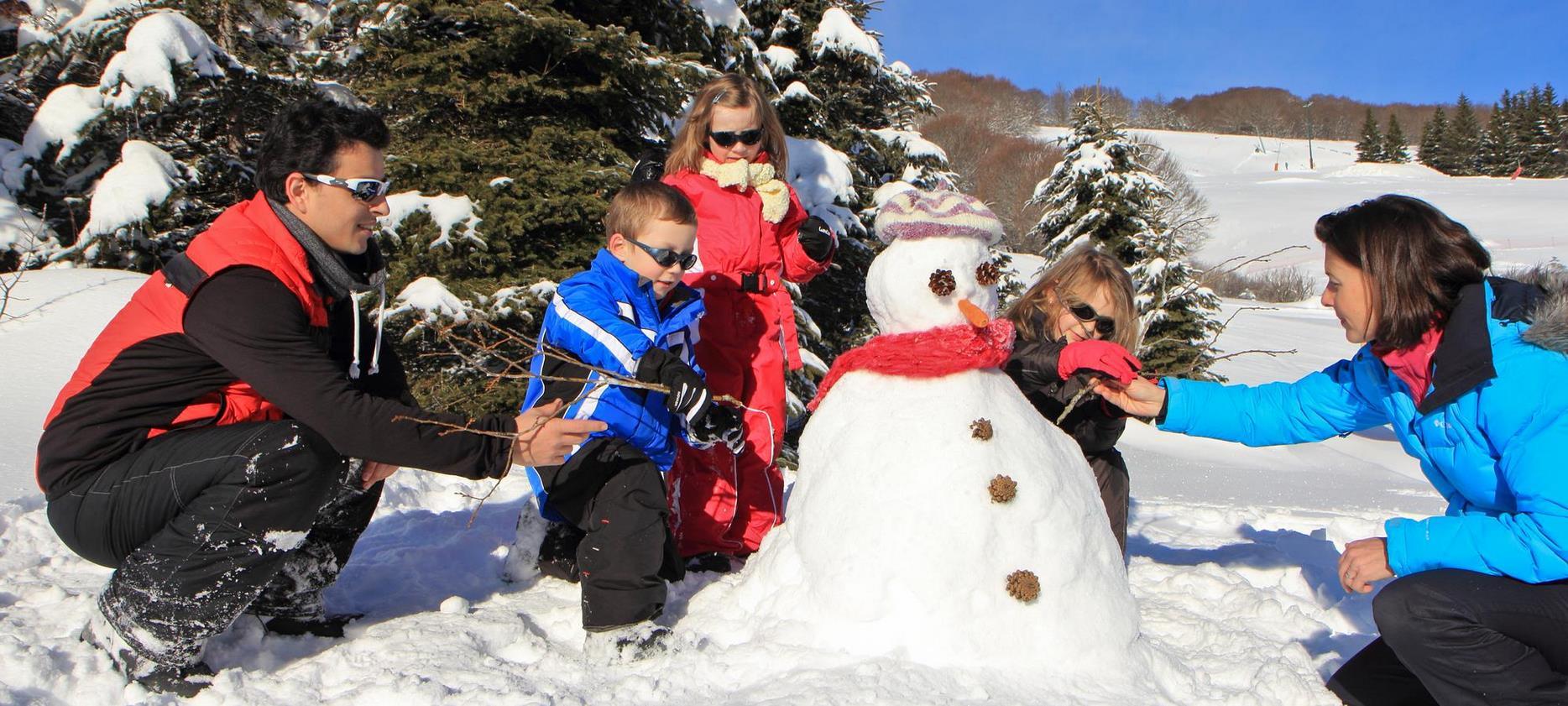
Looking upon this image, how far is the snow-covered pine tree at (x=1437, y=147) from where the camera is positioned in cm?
5406

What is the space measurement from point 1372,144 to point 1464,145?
531 centimetres

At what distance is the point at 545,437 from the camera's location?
85.7 inches

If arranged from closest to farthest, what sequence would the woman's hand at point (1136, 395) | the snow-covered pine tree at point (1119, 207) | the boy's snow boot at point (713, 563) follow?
the woman's hand at point (1136, 395)
the boy's snow boot at point (713, 563)
the snow-covered pine tree at point (1119, 207)

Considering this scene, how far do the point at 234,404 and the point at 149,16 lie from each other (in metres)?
6.30

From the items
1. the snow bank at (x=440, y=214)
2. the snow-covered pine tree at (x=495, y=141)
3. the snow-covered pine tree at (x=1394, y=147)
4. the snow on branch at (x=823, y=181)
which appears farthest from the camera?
the snow-covered pine tree at (x=1394, y=147)

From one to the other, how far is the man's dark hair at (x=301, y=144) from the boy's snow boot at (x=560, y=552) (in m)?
1.35

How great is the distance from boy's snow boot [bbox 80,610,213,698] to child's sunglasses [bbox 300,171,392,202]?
1.11m

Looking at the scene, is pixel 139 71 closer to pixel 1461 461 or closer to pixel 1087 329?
pixel 1087 329

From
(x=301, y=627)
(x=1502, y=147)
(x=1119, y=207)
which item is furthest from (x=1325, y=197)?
(x=301, y=627)

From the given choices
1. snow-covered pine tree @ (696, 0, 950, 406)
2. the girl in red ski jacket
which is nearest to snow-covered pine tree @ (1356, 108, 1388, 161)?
snow-covered pine tree @ (696, 0, 950, 406)

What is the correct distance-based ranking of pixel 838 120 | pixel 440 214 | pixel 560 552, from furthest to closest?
pixel 838 120 < pixel 440 214 < pixel 560 552

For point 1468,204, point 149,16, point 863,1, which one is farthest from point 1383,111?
point 149,16

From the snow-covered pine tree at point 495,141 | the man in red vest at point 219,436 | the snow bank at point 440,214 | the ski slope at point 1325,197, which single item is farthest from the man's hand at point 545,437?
the ski slope at point 1325,197

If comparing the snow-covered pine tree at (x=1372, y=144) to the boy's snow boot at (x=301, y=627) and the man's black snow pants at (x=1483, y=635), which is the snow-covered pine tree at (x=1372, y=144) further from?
the boy's snow boot at (x=301, y=627)
